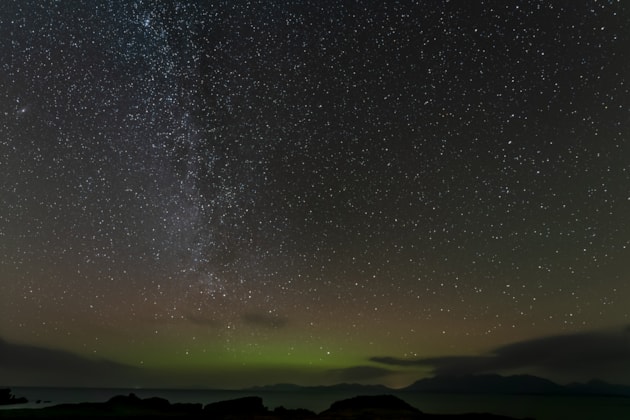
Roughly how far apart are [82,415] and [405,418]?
15977mm

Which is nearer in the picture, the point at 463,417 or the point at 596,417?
the point at 463,417

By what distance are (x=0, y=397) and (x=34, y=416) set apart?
31.7m

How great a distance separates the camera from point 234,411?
29641 millimetres

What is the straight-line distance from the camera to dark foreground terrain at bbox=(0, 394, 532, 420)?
2573cm

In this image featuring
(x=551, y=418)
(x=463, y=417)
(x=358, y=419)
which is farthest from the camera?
(x=551, y=418)

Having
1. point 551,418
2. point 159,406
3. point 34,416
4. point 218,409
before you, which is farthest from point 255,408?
point 551,418

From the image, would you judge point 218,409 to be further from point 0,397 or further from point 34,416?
point 0,397

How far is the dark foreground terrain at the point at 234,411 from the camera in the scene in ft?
84.4

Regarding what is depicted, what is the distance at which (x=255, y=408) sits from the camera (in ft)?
102

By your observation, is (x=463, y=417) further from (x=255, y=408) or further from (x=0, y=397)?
(x=0, y=397)

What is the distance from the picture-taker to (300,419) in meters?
24.2

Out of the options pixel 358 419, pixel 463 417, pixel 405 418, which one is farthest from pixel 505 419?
pixel 358 419

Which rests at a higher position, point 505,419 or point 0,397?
point 0,397

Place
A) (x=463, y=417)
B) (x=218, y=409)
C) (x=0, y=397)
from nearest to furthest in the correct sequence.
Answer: (x=463, y=417) < (x=218, y=409) < (x=0, y=397)
